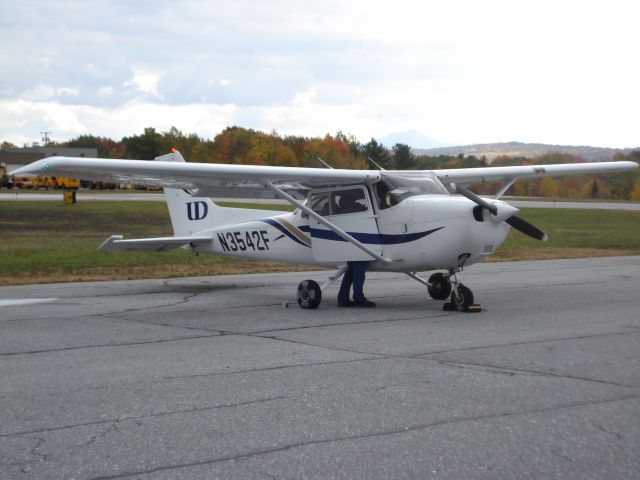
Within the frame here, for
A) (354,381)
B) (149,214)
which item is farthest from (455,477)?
(149,214)

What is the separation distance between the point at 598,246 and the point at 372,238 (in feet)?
58.8

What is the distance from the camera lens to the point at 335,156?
46.3 meters

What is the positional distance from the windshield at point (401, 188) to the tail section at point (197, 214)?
11.0 feet

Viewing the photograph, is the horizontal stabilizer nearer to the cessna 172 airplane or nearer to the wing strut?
the cessna 172 airplane

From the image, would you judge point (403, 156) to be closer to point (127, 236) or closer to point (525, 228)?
point (127, 236)

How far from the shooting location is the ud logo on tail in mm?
17188

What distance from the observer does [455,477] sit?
16.2 feet

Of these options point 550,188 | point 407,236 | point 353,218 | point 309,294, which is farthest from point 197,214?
point 550,188

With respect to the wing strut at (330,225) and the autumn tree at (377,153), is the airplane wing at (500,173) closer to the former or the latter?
the wing strut at (330,225)

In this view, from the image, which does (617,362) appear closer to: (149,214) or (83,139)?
(149,214)

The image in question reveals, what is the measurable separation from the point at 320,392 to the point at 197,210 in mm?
10756

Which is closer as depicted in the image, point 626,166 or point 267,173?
point 267,173

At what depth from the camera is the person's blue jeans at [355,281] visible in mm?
13430

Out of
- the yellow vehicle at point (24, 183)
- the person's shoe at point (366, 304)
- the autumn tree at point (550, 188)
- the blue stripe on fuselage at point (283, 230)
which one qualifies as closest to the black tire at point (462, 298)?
the person's shoe at point (366, 304)
